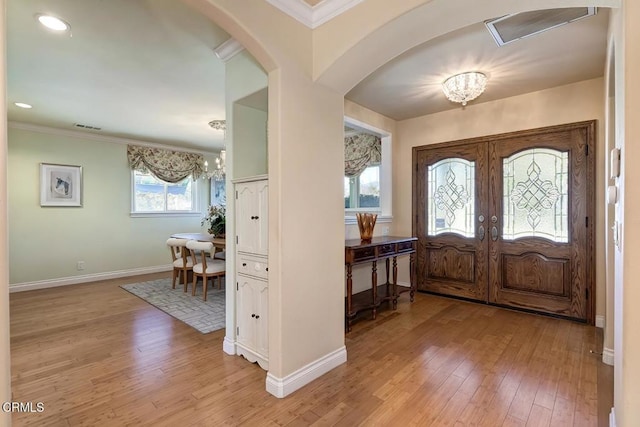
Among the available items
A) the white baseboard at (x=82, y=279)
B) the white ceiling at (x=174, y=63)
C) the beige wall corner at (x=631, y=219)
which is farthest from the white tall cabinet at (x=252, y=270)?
the white baseboard at (x=82, y=279)

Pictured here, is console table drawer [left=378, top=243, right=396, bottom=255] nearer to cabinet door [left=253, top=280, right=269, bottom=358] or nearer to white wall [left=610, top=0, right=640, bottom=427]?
cabinet door [left=253, top=280, right=269, bottom=358]

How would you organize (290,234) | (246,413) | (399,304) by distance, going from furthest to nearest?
(399,304)
(290,234)
(246,413)

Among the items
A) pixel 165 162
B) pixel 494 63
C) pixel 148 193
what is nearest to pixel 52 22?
pixel 494 63

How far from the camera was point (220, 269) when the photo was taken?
432 centimetres

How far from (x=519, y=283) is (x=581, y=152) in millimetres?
1607

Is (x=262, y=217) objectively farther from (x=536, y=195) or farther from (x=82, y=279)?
(x=82, y=279)

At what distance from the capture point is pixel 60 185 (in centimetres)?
503

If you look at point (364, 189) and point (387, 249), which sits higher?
point (364, 189)

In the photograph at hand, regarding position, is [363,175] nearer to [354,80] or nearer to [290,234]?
[354,80]

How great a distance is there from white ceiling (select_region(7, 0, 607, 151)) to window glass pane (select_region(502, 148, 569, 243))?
0.81m

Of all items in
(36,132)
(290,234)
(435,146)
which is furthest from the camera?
(36,132)

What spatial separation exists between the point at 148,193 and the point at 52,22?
4.35 meters

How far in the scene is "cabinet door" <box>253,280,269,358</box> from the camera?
2.34m

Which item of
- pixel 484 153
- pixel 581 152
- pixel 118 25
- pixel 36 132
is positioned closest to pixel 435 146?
pixel 484 153
